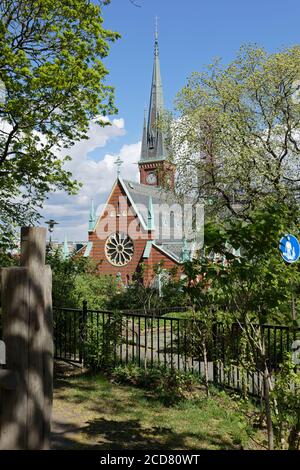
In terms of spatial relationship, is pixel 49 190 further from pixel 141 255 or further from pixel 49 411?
pixel 141 255

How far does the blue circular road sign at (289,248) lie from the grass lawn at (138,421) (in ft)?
5.38

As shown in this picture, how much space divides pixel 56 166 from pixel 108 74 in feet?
11.4

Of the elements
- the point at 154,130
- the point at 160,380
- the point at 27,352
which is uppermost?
the point at 154,130

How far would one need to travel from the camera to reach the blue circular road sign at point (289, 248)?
13.8ft

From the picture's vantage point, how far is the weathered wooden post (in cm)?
274

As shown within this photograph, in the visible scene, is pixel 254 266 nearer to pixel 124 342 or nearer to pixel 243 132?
pixel 124 342

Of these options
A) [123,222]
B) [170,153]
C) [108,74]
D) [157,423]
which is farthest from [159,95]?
[157,423]

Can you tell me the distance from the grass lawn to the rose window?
133 ft

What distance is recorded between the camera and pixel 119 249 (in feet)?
162

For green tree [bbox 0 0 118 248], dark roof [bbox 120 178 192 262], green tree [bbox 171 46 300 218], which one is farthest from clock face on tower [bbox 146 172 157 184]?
green tree [bbox 0 0 118 248]

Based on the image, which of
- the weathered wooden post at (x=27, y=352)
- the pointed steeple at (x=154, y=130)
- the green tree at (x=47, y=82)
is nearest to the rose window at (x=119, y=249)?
the pointed steeple at (x=154, y=130)

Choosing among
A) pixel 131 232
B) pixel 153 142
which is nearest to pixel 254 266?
pixel 131 232

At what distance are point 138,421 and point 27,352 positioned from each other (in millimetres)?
3940

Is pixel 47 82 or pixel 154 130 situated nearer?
pixel 47 82
